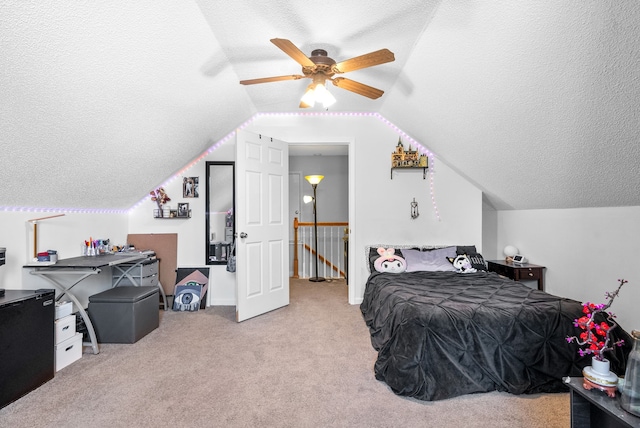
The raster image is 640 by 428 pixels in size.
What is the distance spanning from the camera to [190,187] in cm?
425

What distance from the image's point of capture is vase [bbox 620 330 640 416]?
123 centimetres

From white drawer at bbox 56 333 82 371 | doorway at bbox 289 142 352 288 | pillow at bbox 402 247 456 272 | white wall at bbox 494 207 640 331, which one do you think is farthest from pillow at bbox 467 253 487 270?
white drawer at bbox 56 333 82 371

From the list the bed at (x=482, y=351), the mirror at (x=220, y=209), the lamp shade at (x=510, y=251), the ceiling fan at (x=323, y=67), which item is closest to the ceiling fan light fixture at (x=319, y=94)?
the ceiling fan at (x=323, y=67)

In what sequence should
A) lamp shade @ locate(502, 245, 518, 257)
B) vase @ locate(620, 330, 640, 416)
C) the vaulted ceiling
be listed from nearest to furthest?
vase @ locate(620, 330, 640, 416) → the vaulted ceiling → lamp shade @ locate(502, 245, 518, 257)

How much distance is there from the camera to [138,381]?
235cm

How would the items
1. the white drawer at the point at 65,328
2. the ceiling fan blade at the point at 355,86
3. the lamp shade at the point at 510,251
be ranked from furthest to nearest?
the lamp shade at the point at 510,251 < the ceiling fan blade at the point at 355,86 < the white drawer at the point at 65,328

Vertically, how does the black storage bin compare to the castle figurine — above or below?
below

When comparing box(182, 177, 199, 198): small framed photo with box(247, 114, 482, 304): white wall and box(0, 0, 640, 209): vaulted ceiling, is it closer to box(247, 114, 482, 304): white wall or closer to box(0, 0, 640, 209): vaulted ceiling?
box(0, 0, 640, 209): vaulted ceiling

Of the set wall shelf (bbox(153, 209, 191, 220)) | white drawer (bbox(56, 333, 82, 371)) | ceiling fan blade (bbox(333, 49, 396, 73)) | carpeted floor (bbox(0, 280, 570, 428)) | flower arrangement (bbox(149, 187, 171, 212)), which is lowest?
carpeted floor (bbox(0, 280, 570, 428))

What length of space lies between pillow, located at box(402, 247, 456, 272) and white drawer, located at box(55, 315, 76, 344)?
10.2ft

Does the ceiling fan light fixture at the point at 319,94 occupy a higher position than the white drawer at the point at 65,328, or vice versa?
the ceiling fan light fixture at the point at 319,94

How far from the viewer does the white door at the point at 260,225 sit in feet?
12.1

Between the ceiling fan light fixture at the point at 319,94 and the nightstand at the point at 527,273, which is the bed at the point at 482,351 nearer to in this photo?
the nightstand at the point at 527,273

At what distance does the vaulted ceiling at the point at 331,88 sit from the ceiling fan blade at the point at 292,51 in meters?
0.29
